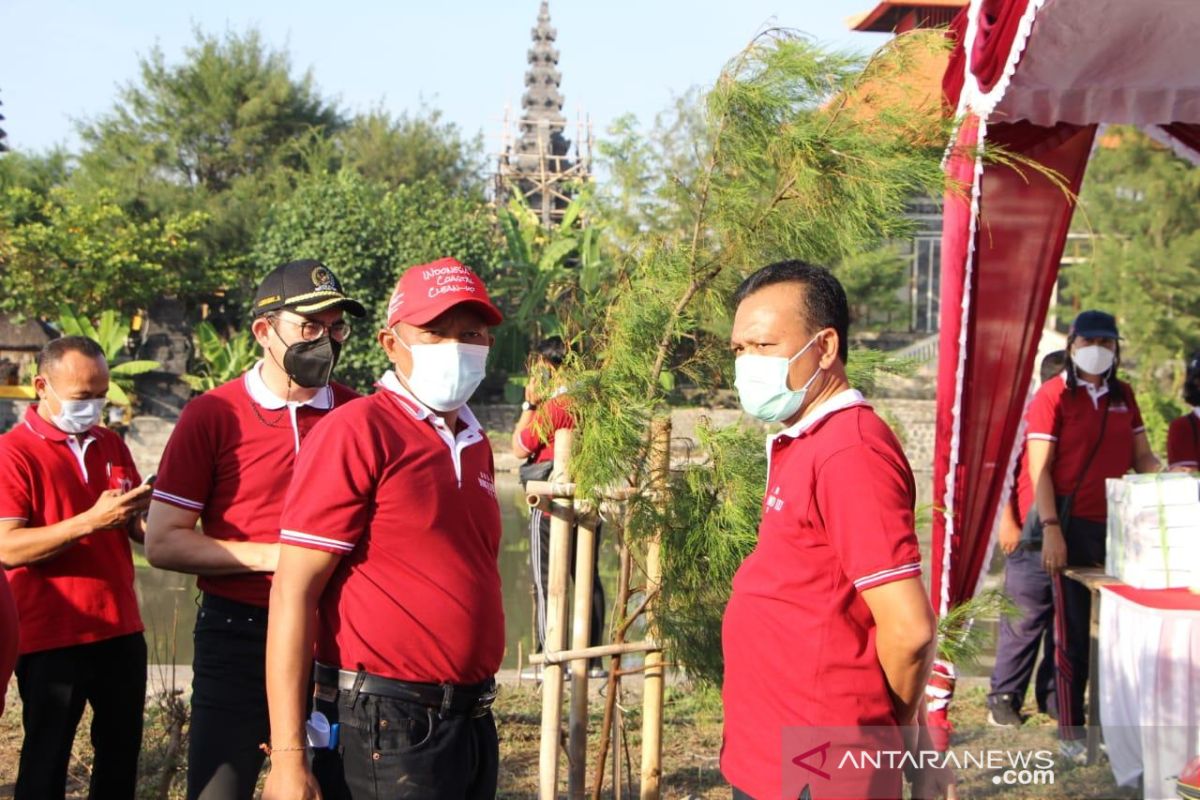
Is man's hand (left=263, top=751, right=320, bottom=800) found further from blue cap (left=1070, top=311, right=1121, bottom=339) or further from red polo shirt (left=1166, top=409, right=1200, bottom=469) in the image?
red polo shirt (left=1166, top=409, right=1200, bottom=469)

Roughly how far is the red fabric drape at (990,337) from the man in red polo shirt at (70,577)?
3144 mm

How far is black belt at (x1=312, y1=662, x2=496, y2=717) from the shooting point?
91.4 inches

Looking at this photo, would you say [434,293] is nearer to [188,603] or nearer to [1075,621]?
[1075,621]

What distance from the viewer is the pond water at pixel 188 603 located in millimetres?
6855

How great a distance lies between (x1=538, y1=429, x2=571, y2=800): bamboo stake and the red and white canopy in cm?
203

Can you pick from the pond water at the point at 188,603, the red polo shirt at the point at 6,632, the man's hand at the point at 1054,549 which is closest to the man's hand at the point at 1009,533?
the man's hand at the point at 1054,549

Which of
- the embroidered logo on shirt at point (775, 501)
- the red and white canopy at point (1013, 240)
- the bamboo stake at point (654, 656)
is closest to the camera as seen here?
the embroidered logo on shirt at point (775, 501)

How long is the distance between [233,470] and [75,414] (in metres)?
0.74

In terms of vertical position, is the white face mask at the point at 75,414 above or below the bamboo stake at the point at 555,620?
above

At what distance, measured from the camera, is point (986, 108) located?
13.5 feet

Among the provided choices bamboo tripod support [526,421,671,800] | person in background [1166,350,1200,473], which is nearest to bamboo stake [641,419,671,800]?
bamboo tripod support [526,421,671,800]

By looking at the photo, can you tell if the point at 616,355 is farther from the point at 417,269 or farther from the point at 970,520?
the point at 970,520

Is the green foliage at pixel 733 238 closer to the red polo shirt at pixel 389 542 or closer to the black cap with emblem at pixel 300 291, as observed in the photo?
the black cap with emblem at pixel 300 291

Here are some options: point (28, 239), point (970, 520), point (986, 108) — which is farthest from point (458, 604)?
point (28, 239)
